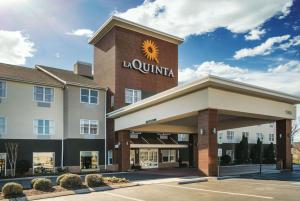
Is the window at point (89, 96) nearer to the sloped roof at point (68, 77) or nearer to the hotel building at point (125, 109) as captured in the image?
the hotel building at point (125, 109)

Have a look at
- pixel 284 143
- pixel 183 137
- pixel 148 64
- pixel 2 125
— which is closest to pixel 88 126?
pixel 2 125

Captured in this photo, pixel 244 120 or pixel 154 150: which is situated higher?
pixel 244 120

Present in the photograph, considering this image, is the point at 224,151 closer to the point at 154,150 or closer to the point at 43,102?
the point at 154,150

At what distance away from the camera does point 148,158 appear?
3750 centimetres

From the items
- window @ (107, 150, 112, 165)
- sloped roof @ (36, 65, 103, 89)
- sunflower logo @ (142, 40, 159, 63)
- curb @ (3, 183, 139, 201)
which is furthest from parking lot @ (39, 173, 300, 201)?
sunflower logo @ (142, 40, 159, 63)

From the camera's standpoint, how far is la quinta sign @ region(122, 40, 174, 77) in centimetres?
3563

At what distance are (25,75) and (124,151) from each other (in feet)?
40.1

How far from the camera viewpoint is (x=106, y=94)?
35031 mm

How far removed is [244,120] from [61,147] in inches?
707

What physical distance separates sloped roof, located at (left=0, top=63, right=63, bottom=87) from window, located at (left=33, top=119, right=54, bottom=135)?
3606mm

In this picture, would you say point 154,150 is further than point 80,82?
Yes

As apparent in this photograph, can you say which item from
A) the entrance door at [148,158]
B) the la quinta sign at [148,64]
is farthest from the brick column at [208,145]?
the entrance door at [148,158]

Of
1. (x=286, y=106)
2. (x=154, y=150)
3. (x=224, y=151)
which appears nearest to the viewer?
(x=286, y=106)

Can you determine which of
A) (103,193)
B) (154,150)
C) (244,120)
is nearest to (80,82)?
(154,150)
